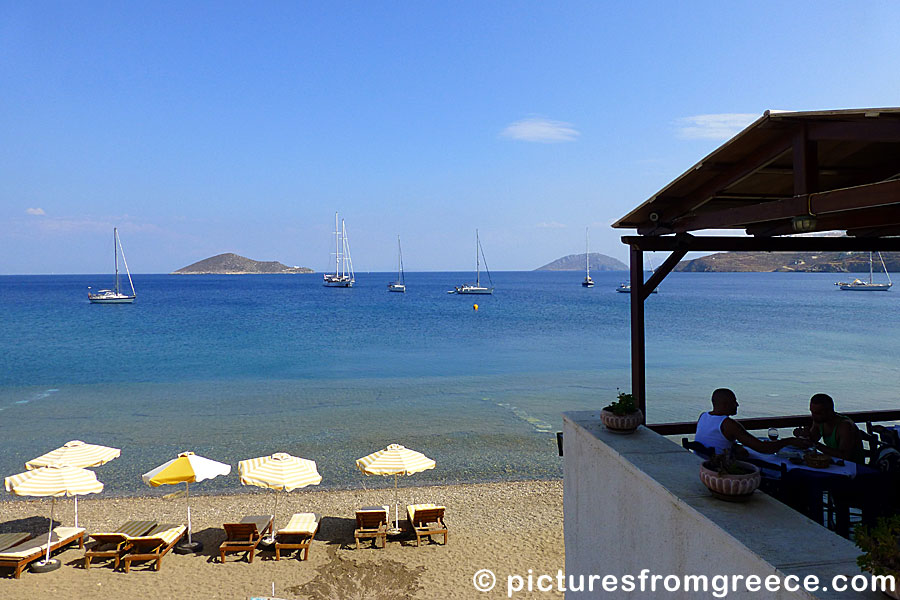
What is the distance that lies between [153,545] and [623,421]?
841cm

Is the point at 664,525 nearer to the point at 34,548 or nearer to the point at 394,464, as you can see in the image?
the point at 394,464

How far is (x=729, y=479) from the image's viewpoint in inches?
110

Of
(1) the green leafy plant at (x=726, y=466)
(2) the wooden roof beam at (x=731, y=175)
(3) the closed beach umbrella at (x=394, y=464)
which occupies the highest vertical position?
(2) the wooden roof beam at (x=731, y=175)

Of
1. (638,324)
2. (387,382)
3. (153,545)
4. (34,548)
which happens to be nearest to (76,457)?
(34,548)

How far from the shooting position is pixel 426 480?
13.6 metres

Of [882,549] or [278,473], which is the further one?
[278,473]

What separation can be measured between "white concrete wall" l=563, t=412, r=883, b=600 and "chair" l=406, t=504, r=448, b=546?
5.75 meters

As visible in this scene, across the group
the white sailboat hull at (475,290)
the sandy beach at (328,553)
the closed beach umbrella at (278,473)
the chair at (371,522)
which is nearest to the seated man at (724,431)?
the sandy beach at (328,553)

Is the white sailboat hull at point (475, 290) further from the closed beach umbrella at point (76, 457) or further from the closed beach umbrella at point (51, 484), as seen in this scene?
the closed beach umbrella at point (51, 484)

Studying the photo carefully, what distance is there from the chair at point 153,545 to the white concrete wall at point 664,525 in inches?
285

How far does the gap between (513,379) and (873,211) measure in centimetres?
2524

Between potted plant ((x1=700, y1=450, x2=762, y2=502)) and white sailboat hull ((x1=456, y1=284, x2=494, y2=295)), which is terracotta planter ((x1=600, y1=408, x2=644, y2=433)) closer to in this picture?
potted plant ((x1=700, y1=450, x2=762, y2=502))

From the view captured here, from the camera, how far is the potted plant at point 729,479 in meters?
2.78

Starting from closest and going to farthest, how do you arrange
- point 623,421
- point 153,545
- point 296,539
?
point 623,421 → point 153,545 → point 296,539
